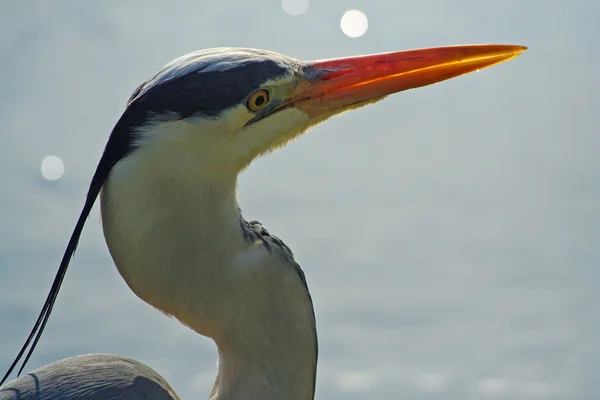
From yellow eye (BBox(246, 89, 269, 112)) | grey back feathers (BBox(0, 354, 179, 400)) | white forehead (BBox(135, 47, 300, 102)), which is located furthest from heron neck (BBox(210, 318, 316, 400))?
white forehead (BBox(135, 47, 300, 102))

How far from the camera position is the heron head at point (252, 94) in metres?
2.14

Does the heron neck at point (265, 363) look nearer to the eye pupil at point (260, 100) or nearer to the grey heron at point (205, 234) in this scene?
the grey heron at point (205, 234)

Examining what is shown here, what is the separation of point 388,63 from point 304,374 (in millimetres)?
920

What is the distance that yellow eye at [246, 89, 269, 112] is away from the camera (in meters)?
2.25

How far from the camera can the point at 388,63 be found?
2.50 metres

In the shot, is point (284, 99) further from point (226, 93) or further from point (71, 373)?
point (71, 373)

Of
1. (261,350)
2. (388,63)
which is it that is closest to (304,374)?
(261,350)

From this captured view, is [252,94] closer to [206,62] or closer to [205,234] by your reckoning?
[206,62]

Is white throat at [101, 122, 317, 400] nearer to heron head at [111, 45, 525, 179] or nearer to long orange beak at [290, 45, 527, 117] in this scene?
heron head at [111, 45, 525, 179]

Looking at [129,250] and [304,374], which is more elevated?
[129,250]

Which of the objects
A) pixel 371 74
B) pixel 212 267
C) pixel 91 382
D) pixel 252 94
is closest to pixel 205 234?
pixel 212 267

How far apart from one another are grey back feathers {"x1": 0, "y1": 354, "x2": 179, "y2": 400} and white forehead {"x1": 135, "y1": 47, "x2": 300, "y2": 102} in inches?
28.7

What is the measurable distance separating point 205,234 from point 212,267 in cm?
9

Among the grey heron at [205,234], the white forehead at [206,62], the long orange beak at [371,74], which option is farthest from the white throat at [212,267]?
the long orange beak at [371,74]
